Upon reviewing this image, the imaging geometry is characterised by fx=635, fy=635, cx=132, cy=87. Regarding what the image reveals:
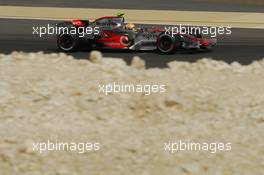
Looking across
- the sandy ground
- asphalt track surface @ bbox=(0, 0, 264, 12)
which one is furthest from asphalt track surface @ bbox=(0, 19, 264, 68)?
the sandy ground

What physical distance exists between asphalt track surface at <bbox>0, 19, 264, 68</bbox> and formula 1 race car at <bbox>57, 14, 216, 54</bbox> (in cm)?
24

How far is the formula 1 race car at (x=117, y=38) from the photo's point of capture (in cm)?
1762

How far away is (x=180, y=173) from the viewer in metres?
8.13

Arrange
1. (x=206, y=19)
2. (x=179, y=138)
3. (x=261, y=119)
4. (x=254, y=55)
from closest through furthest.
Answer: (x=179, y=138) < (x=261, y=119) < (x=254, y=55) < (x=206, y=19)

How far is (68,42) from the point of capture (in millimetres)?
18359

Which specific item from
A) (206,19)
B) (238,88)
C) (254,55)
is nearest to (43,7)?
(206,19)

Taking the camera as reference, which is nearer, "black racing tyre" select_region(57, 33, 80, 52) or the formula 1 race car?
the formula 1 race car

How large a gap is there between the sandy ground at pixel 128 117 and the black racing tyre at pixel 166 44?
524 cm

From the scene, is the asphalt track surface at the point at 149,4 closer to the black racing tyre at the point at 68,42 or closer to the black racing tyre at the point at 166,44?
the black racing tyre at the point at 68,42

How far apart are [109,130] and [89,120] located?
0.51 m

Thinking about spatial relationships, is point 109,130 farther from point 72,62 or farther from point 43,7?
point 43,7

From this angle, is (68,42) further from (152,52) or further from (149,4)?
(149,4)

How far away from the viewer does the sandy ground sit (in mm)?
8398

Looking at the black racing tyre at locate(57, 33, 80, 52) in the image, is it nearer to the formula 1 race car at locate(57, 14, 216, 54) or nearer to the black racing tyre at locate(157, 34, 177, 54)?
the formula 1 race car at locate(57, 14, 216, 54)
